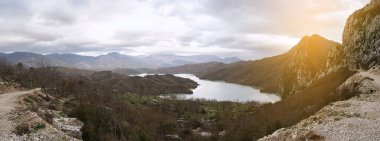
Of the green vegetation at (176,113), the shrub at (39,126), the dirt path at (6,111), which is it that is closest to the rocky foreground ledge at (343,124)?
the green vegetation at (176,113)

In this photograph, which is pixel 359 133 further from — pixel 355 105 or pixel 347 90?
pixel 347 90

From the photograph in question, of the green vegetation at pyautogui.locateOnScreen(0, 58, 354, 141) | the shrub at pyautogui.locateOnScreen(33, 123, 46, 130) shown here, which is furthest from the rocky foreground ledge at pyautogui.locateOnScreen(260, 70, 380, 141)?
the shrub at pyautogui.locateOnScreen(33, 123, 46, 130)

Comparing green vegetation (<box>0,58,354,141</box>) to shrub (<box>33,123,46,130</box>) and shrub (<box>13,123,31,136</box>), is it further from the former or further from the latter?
shrub (<box>33,123,46,130</box>)

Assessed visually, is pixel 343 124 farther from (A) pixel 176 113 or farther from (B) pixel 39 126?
(A) pixel 176 113

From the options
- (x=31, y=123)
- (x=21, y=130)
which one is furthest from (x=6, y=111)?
(x=21, y=130)

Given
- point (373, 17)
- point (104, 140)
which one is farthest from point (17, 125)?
point (373, 17)

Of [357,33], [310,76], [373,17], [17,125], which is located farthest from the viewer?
[310,76]

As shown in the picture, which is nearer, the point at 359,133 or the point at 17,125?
the point at 359,133
